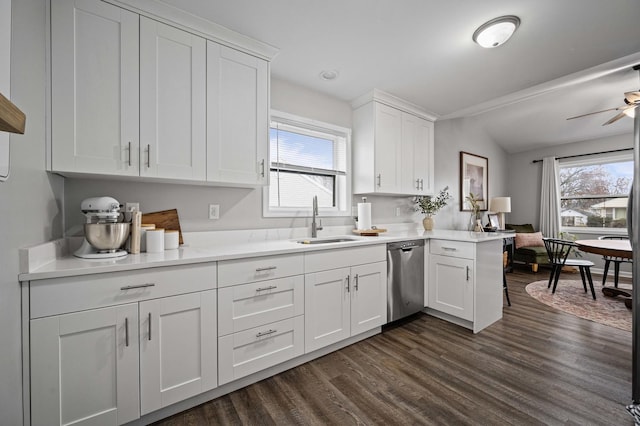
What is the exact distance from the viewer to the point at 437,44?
2.09m

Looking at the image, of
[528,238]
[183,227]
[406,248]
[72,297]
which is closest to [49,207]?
[72,297]

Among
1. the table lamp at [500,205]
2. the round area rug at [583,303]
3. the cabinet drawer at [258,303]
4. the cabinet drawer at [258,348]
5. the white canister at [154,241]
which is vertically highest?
the table lamp at [500,205]

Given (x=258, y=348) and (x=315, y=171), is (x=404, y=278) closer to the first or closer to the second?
(x=315, y=171)

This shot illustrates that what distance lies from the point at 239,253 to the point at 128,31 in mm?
1496

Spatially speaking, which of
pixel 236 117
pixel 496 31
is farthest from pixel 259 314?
pixel 496 31

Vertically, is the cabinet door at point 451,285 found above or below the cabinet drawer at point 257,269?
below

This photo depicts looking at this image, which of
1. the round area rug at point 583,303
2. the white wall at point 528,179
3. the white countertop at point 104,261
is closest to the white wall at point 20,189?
the white countertop at point 104,261

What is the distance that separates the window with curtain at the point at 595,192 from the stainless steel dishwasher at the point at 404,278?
189 inches

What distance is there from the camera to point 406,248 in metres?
2.68

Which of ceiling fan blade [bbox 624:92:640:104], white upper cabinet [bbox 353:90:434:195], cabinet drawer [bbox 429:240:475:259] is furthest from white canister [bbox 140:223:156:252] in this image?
ceiling fan blade [bbox 624:92:640:104]

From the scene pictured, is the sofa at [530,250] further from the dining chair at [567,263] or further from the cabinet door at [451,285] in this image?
the cabinet door at [451,285]

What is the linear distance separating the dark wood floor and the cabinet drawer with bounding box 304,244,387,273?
2.41 ft

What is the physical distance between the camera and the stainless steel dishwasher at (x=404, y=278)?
2.55 metres

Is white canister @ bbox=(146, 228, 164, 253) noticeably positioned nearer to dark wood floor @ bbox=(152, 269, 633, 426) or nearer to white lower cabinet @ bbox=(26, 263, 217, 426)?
white lower cabinet @ bbox=(26, 263, 217, 426)
